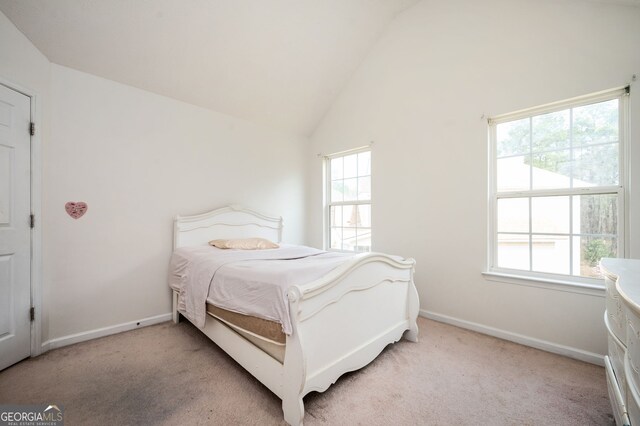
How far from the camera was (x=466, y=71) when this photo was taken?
259cm

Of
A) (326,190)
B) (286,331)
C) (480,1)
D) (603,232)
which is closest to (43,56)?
(286,331)

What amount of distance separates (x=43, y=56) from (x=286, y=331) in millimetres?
2902

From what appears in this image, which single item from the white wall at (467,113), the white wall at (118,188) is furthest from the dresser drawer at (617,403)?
the white wall at (118,188)

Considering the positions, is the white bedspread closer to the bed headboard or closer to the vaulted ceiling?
the bed headboard

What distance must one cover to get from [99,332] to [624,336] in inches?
137

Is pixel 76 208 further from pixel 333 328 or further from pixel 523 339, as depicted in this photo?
pixel 523 339

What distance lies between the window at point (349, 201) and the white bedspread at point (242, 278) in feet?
3.80

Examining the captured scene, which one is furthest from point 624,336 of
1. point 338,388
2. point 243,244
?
point 243,244

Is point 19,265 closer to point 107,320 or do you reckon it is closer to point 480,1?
point 107,320

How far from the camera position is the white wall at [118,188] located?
2.20 metres

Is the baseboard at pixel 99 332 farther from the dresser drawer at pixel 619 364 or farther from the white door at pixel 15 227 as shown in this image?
the dresser drawer at pixel 619 364

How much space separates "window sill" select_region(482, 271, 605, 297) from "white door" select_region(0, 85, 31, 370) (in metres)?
3.83

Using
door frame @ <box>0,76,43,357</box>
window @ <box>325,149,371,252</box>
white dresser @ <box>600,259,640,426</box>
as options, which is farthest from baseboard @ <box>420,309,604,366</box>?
door frame @ <box>0,76,43,357</box>

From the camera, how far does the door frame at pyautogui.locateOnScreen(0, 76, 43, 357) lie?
2.02 meters
